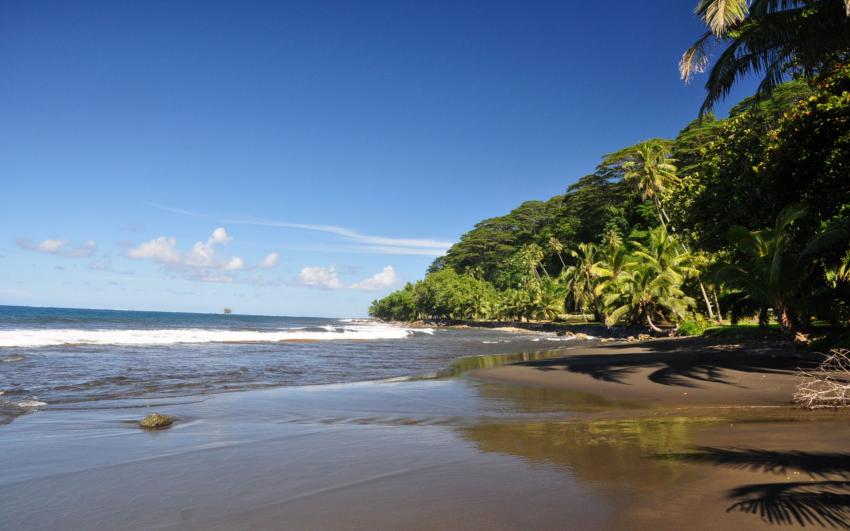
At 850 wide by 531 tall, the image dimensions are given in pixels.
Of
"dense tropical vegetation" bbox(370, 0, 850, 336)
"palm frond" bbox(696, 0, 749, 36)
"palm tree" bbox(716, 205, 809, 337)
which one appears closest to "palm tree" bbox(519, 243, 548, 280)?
"dense tropical vegetation" bbox(370, 0, 850, 336)

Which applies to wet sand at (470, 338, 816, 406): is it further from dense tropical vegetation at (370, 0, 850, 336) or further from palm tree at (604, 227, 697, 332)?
palm tree at (604, 227, 697, 332)

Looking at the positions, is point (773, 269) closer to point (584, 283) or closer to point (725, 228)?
point (725, 228)

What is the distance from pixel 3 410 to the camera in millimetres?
8289

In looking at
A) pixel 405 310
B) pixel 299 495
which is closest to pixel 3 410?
pixel 299 495

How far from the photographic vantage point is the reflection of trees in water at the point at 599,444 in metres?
4.75

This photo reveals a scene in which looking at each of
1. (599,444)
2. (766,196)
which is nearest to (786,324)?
(766,196)

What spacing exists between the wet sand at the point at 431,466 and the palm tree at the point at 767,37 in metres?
7.25

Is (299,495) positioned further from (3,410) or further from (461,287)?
(461,287)

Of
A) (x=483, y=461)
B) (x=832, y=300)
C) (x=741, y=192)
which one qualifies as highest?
(x=741, y=192)

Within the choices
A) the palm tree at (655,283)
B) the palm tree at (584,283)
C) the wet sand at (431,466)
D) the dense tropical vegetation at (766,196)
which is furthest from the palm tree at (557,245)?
the wet sand at (431,466)

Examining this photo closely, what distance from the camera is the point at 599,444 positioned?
594 centimetres

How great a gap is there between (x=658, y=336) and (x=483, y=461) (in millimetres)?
31108

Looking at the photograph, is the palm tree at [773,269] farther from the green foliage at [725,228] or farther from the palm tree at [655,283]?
the palm tree at [655,283]

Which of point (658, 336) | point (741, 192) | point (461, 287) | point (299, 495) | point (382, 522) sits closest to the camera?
point (382, 522)
